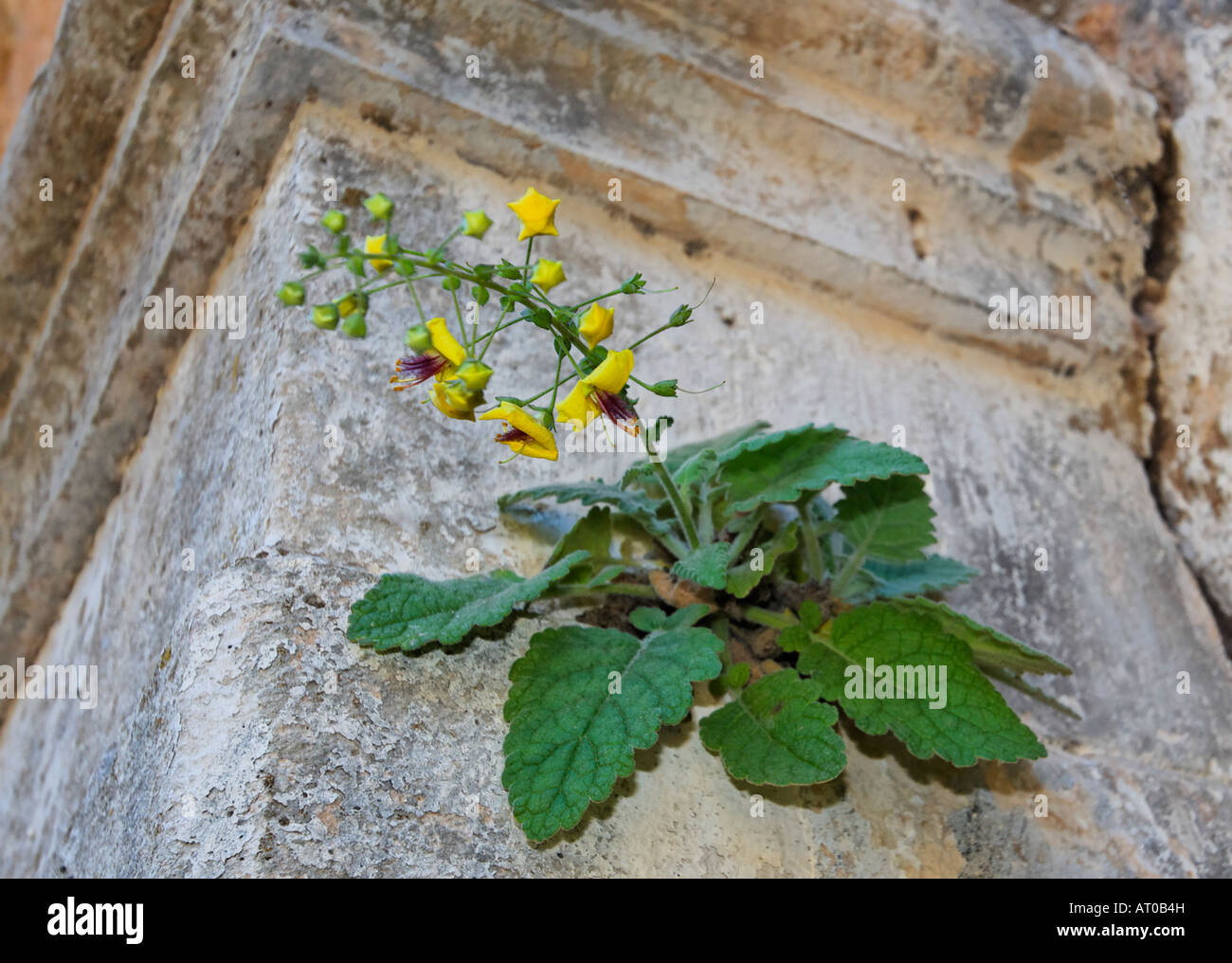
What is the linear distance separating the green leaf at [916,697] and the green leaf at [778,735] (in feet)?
0.14

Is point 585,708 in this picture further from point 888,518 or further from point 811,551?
point 888,518

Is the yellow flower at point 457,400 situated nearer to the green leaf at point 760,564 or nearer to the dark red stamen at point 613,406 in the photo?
the dark red stamen at point 613,406

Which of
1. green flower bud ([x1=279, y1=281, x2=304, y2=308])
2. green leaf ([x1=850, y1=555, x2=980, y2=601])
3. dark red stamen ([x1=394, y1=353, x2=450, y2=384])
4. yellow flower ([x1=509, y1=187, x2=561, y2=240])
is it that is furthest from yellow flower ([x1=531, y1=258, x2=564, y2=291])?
green leaf ([x1=850, y1=555, x2=980, y2=601])

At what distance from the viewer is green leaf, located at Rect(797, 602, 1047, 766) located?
1.18 meters

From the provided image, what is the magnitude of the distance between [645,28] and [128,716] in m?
1.39

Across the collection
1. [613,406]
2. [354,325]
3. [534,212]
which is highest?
[534,212]

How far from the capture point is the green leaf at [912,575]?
1.48 m

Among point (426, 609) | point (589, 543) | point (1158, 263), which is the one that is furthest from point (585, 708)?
point (1158, 263)

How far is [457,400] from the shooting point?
1.08 m

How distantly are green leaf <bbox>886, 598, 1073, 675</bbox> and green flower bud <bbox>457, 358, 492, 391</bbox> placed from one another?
586 millimetres

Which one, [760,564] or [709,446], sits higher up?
[709,446]

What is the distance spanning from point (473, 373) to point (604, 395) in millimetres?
139

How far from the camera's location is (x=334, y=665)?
122 cm

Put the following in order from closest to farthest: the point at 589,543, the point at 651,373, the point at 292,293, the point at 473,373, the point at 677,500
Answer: the point at 473,373 → the point at 292,293 → the point at 677,500 → the point at 589,543 → the point at 651,373
